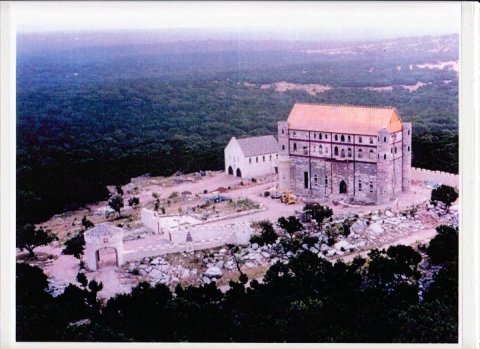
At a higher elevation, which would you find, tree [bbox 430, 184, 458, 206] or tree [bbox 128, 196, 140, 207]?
tree [bbox 430, 184, 458, 206]

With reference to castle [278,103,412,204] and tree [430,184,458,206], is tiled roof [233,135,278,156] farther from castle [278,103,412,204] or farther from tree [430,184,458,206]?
tree [430,184,458,206]

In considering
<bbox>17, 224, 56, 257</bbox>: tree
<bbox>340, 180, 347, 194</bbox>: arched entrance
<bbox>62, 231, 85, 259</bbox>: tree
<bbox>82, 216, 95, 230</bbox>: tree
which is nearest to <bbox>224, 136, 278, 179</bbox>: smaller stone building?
<bbox>340, 180, 347, 194</bbox>: arched entrance

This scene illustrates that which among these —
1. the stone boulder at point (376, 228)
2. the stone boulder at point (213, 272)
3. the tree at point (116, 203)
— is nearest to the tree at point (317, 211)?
the stone boulder at point (376, 228)

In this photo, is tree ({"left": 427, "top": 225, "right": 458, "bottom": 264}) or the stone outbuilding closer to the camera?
tree ({"left": 427, "top": 225, "right": 458, "bottom": 264})

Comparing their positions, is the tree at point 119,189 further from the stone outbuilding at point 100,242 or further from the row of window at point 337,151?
the row of window at point 337,151

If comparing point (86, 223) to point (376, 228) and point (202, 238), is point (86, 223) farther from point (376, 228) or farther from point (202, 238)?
point (376, 228)
